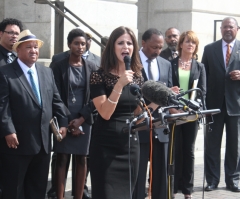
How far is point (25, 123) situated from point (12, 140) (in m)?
0.24

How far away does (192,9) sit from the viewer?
13.8m

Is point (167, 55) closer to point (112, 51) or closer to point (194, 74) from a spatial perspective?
point (194, 74)

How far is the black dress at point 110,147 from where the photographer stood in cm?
595

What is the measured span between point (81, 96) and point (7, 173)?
160cm

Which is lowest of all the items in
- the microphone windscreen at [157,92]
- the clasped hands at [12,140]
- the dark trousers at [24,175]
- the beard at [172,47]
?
the dark trousers at [24,175]

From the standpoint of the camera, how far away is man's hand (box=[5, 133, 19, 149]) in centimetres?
628

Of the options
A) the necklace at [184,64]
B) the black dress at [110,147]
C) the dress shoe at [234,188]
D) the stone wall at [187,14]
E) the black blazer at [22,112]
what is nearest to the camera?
the black dress at [110,147]

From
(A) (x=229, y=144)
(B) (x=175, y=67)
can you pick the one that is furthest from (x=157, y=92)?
(A) (x=229, y=144)

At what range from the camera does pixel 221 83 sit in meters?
9.16

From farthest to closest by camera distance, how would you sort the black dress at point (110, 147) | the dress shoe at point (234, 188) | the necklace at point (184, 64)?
1. the dress shoe at point (234, 188)
2. the necklace at point (184, 64)
3. the black dress at point (110, 147)

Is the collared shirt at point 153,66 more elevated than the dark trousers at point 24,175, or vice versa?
the collared shirt at point 153,66

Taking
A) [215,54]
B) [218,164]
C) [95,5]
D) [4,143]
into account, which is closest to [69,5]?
[95,5]

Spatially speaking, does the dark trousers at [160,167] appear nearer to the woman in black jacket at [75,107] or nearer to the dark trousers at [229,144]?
the woman in black jacket at [75,107]

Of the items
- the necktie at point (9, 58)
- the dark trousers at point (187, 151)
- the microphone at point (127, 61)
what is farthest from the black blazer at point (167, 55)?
the microphone at point (127, 61)
